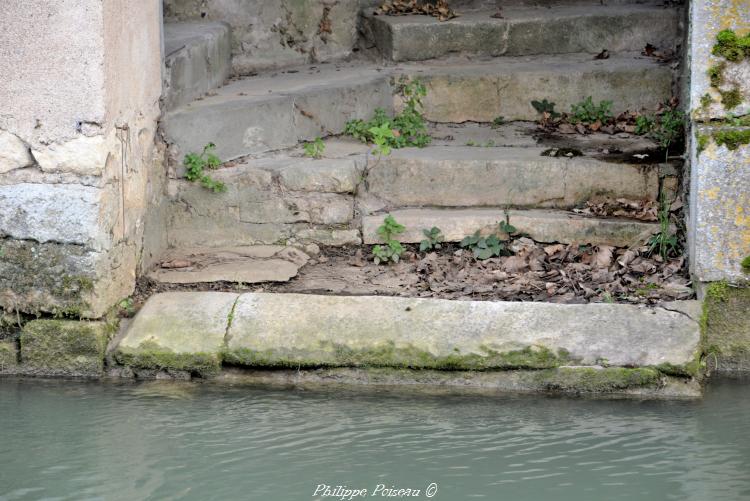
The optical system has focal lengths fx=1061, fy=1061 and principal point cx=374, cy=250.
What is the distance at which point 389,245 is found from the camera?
5508mm

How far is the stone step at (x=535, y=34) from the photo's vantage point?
693cm

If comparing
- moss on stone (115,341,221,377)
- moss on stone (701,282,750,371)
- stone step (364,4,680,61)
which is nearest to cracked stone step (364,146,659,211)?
moss on stone (701,282,750,371)

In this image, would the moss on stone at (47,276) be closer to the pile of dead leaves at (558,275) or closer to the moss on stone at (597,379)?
the pile of dead leaves at (558,275)

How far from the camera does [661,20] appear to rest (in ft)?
22.7

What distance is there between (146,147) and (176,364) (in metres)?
1.24

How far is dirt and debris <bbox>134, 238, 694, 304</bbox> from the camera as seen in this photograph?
5012mm

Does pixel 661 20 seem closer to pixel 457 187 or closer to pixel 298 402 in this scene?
pixel 457 187

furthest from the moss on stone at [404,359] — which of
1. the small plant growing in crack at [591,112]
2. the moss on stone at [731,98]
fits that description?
the small plant growing in crack at [591,112]

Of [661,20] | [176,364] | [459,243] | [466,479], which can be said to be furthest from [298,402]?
[661,20]

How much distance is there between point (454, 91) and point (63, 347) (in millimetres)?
2969

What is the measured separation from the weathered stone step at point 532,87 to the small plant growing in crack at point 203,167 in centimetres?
157

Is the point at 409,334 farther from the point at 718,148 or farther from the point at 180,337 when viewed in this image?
the point at 718,148

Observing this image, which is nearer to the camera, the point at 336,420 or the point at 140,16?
the point at 336,420
